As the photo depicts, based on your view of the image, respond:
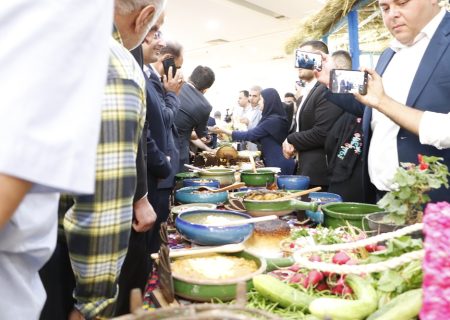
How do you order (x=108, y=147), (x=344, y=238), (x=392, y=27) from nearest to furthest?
(x=108, y=147) → (x=344, y=238) → (x=392, y=27)

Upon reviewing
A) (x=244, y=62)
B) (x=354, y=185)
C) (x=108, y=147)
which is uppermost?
(x=244, y=62)

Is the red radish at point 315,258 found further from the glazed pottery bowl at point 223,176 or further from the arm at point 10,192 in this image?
the glazed pottery bowl at point 223,176

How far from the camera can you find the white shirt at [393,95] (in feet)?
6.68

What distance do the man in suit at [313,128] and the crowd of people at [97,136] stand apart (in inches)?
19.6

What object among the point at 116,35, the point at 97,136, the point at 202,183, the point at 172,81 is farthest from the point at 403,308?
the point at 172,81

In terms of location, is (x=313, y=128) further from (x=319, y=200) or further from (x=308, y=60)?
(x=319, y=200)

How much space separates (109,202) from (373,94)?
1.45 m

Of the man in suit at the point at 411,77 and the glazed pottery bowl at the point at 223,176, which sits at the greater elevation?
the man in suit at the point at 411,77

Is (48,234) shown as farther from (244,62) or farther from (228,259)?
(244,62)

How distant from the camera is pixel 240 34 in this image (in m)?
12.3

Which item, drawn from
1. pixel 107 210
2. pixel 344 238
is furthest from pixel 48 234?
pixel 344 238

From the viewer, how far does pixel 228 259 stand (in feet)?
4.12

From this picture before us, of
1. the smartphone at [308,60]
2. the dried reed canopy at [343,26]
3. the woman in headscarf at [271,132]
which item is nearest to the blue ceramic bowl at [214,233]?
the smartphone at [308,60]

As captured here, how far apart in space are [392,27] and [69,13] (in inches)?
76.9
